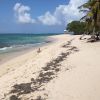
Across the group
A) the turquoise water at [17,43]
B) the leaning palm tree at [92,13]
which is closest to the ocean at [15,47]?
the turquoise water at [17,43]

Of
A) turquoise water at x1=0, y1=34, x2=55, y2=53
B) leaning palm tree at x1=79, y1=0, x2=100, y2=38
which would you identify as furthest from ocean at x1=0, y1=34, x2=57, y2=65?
leaning palm tree at x1=79, y1=0, x2=100, y2=38

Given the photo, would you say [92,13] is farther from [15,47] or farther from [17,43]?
[17,43]

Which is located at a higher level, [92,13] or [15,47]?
[92,13]

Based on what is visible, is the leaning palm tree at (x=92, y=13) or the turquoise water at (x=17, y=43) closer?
the leaning palm tree at (x=92, y=13)

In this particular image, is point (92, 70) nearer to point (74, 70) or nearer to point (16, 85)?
point (74, 70)

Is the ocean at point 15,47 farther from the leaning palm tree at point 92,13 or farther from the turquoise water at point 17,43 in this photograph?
the leaning palm tree at point 92,13

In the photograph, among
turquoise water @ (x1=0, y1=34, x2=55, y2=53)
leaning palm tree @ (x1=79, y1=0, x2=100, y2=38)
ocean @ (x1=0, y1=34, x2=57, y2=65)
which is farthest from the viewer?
turquoise water @ (x1=0, y1=34, x2=55, y2=53)

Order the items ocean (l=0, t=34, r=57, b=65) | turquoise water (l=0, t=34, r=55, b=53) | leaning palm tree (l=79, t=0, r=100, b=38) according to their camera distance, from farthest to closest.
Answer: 1. turquoise water (l=0, t=34, r=55, b=53)
2. leaning palm tree (l=79, t=0, r=100, b=38)
3. ocean (l=0, t=34, r=57, b=65)

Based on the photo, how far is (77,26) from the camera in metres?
90.1

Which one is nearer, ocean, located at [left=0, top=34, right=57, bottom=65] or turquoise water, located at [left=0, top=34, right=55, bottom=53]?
ocean, located at [left=0, top=34, right=57, bottom=65]

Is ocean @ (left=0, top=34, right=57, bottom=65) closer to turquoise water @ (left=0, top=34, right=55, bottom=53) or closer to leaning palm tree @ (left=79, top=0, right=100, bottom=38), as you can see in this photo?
turquoise water @ (left=0, top=34, right=55, bottom=53)

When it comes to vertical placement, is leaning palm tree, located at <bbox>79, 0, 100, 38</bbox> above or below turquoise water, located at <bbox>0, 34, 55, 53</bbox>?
above

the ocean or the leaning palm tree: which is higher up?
the leaning palm tree

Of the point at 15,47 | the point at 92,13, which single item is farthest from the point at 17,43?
the point at 92,13
